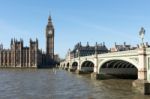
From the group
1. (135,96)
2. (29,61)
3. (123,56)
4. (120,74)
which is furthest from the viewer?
(29,61)

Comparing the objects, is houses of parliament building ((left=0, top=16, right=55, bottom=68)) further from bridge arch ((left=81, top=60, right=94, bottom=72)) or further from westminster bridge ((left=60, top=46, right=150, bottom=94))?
westminster bridge ((left=60, top=46, right=150, bottom=94))

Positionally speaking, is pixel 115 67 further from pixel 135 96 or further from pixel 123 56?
pixel 135 96

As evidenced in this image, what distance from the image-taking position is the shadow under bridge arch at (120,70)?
6440cm

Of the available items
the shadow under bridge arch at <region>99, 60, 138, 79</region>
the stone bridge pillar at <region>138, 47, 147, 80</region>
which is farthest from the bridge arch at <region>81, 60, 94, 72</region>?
the stone bridge pillar at <region>138, 47, 147, 80</region>

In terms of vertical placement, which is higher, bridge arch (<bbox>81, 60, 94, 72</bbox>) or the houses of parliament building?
the houses of parliament building

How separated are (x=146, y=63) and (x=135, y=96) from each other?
4849 millimetres

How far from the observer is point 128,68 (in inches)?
2579

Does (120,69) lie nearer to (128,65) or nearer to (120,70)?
(120,70)

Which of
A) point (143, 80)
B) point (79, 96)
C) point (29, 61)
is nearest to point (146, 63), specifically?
point (143, 80)

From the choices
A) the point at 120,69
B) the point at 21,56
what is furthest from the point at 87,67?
the point at 21,56

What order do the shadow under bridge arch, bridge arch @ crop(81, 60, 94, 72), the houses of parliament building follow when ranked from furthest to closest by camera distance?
1. the houses of parliament building
2. bridge arch @ crop(81, 60, 94, 72)
3. the shadow under bridge arch

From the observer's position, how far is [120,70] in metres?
65.4

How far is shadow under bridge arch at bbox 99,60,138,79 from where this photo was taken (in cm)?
6440

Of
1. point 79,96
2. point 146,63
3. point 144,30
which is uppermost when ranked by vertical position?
point 144,30
